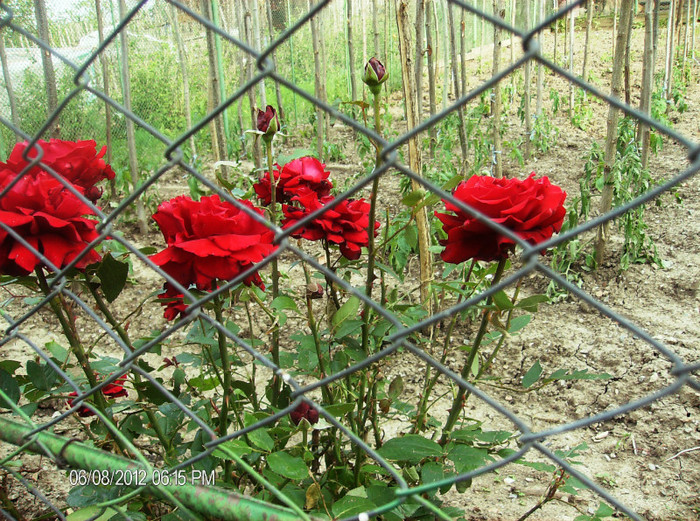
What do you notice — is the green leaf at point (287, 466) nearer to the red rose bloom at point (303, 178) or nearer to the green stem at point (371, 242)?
the green stem at point (371, 242)

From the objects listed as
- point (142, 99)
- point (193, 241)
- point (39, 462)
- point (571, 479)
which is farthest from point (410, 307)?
point (142, 99)

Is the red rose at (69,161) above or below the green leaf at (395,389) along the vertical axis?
above

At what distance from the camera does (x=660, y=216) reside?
11.1 ft

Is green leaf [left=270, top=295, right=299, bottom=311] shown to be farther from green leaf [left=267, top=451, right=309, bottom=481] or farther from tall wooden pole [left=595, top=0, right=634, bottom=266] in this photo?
tall wooden pole [left=595, top=0, right=634, bottom=266]

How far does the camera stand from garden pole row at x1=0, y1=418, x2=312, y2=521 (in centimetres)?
74

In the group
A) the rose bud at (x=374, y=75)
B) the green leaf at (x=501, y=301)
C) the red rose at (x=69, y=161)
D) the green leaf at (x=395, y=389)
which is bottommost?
the green leaf at (x=395, y=389)

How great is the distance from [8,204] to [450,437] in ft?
2.59

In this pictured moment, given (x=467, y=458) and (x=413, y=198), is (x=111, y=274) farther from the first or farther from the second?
(x=467, y=458)

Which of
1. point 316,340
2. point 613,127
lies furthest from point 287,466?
point 613,127

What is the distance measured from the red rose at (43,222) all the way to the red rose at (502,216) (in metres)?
0.55

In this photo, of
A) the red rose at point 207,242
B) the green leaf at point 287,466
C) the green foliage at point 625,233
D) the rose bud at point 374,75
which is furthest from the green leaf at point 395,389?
the green foliage at point 625,233

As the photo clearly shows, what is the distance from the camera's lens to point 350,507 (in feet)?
2.57

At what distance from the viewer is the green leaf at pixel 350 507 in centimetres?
78

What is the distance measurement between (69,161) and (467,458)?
0.78 meters
